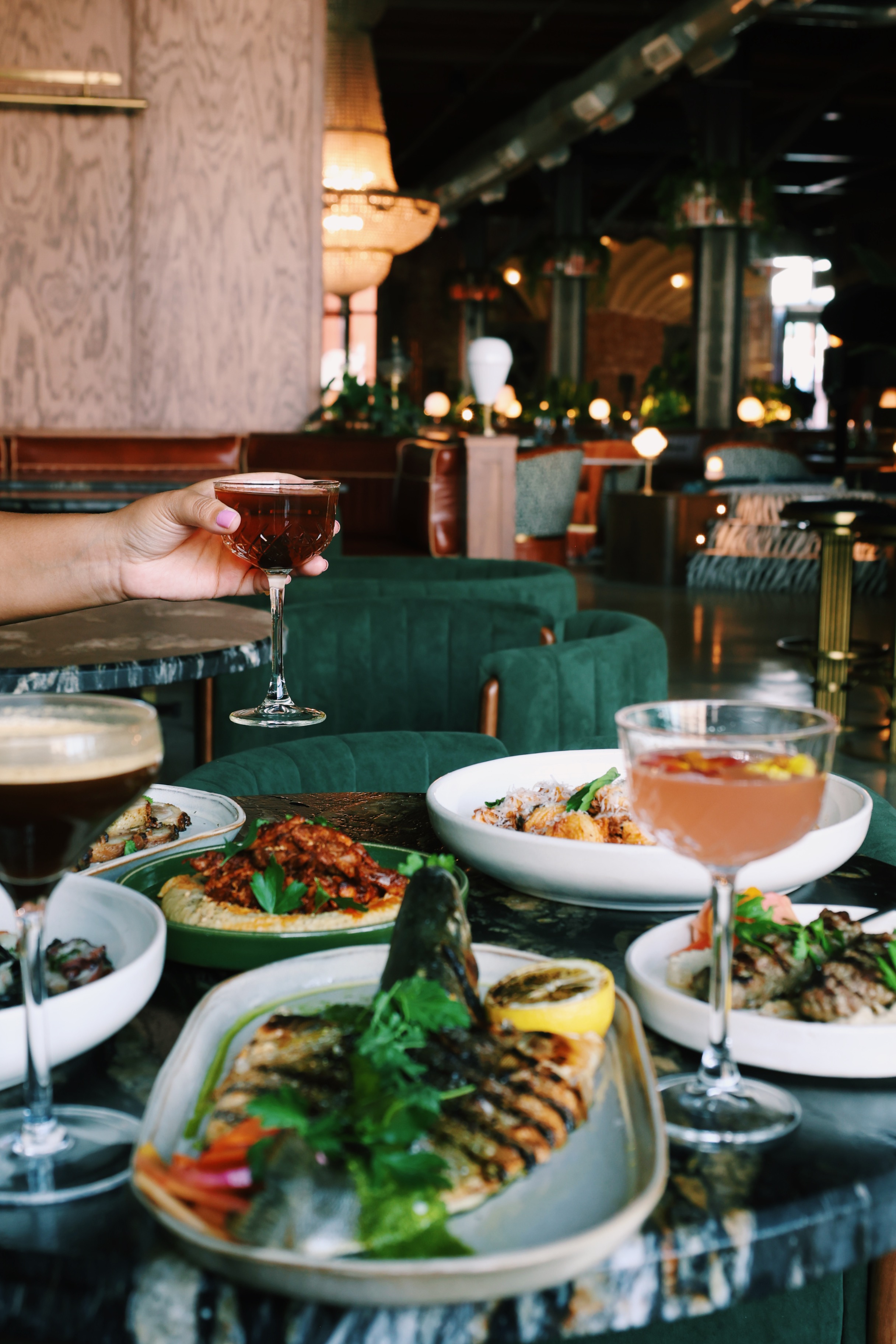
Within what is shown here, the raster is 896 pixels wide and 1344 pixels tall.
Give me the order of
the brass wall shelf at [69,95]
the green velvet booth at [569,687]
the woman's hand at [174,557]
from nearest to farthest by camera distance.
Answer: the woman's hand at [174,557] → the green velvet booth at [569,687] → the brass wall shelf at [69,95]

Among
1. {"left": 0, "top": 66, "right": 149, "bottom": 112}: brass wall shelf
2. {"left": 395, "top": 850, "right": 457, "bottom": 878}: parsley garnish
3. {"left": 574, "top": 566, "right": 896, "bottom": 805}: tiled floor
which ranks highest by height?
{"left": 0, "top": 66, "right": 149, "bottom": 112}: brass wall shelf

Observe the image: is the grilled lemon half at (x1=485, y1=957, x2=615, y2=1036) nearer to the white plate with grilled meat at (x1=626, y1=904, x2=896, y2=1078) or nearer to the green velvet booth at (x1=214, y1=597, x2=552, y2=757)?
the white plate with grilled meat at (x1=626, y1=904, x2=896, y2=1078)

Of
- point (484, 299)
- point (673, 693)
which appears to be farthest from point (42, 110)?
point (484, 299)

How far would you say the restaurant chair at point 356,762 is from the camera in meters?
1.52

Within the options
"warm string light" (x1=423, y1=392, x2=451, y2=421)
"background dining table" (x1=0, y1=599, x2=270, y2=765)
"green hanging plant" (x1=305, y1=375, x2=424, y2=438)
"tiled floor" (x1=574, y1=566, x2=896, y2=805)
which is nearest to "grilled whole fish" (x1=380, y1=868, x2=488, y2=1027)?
"background dining table" (x1=0, y1=599, x2=270, y2=765)

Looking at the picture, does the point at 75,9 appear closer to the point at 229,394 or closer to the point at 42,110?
the point at 42,110

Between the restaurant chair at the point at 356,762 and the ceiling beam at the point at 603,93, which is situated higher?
the ceiling beam at the point at 603,93

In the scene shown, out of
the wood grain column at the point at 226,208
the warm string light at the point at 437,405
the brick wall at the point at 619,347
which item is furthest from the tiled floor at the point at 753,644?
the brick wall at the point at 619,347

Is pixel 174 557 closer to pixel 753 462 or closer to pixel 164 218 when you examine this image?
pixel 164 218

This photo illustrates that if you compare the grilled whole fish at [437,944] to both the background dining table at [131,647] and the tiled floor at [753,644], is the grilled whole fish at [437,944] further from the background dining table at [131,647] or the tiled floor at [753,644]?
the tiled floor at [753,644]

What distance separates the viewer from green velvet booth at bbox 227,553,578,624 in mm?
3395

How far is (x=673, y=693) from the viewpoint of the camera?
5.34 meters

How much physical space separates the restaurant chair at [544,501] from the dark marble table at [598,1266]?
327 inches

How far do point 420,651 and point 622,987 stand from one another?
221cm
